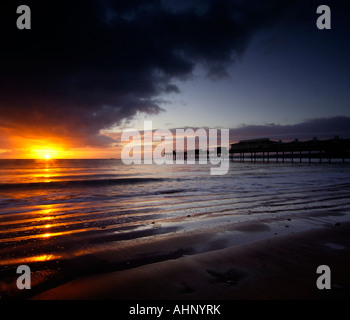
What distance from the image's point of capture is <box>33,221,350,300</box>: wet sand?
240 cm

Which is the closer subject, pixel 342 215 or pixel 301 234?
pixel 301 234

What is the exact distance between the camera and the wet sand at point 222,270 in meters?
2.40

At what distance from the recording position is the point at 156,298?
2.35 metres

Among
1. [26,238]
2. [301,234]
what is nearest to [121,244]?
[26,238]

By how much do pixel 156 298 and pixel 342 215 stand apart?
6267mm

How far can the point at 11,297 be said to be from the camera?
2.36 meters

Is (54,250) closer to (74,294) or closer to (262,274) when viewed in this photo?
(74,294)

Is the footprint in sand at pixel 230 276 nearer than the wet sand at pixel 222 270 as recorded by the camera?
No

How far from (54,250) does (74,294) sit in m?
1.71

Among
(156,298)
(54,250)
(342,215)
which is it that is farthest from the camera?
(342,215)

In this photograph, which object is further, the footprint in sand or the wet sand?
the footprint in sand

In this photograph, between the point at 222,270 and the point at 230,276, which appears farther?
the point at 222,270

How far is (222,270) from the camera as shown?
9.57 feet
